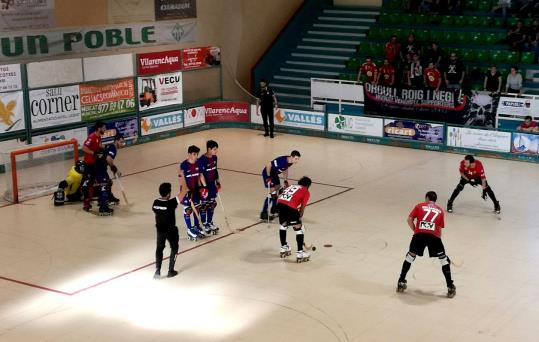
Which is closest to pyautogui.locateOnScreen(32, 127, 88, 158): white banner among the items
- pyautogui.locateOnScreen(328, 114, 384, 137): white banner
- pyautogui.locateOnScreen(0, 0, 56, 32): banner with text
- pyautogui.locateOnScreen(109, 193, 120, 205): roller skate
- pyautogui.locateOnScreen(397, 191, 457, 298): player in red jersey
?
Answer: pyautogui.locateOnScreen(0, 0, 56, 32): banner with text

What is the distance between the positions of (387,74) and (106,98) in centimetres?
937

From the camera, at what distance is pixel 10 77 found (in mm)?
23859

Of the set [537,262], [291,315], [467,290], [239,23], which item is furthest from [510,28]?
[291,315]

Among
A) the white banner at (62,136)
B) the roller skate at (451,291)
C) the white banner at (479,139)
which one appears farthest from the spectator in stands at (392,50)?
the roller skate at (451,291)

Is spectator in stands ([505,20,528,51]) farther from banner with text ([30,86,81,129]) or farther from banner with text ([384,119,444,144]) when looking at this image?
banner with text ([30,86,81,129])

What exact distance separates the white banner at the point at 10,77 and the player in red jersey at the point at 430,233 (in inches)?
560

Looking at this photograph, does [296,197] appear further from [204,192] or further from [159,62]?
[159,62]

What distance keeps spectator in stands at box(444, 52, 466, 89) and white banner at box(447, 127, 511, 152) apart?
2750 mm

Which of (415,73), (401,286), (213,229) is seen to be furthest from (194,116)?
(401,286)

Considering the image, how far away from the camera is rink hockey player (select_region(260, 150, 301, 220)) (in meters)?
17.6

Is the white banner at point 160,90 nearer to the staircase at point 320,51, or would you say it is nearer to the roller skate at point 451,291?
the staircase at point 320,51

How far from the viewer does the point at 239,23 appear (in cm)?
3117

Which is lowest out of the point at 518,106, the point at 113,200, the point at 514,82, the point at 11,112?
the point at 113,200

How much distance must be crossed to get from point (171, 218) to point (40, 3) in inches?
495
